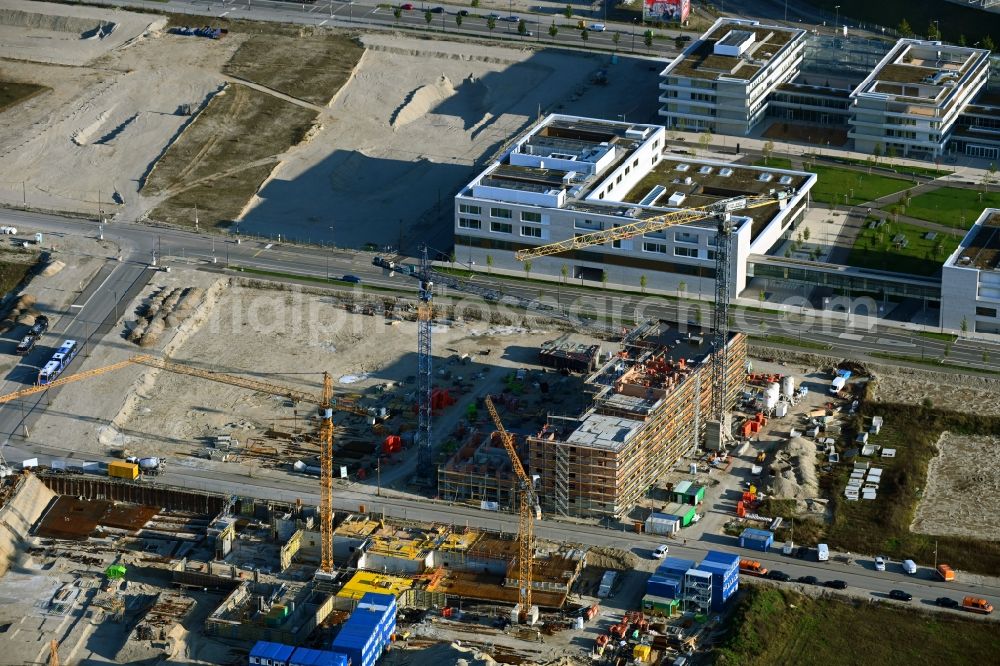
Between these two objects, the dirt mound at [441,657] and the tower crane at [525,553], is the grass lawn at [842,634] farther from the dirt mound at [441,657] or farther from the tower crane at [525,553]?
the dirt mound at [441,657]

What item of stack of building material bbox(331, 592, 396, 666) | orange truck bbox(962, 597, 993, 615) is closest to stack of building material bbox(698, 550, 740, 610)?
orange truck bbox(962, 597, 993, 615)

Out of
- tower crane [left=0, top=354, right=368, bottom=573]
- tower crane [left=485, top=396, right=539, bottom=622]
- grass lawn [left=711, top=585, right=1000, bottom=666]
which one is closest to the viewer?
grass lawn [left=711, top=585, right=1000, bottom=666]

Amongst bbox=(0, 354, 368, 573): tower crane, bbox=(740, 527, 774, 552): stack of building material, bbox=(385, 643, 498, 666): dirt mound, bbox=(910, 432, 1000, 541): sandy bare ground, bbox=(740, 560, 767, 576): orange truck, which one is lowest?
bbox=(385, 643, 498, 666): dirt mound

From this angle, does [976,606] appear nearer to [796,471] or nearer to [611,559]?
[796,471]

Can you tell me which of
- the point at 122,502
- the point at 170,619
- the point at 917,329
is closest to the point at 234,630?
the point at 170,619

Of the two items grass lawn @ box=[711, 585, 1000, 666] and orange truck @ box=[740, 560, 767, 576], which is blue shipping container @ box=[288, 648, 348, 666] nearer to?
grass lawn @ box=[711, 585, 1000, 666]

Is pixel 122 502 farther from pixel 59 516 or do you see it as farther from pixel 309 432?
pixel 309 432

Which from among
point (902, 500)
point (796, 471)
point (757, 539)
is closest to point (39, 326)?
point (796, 471)
